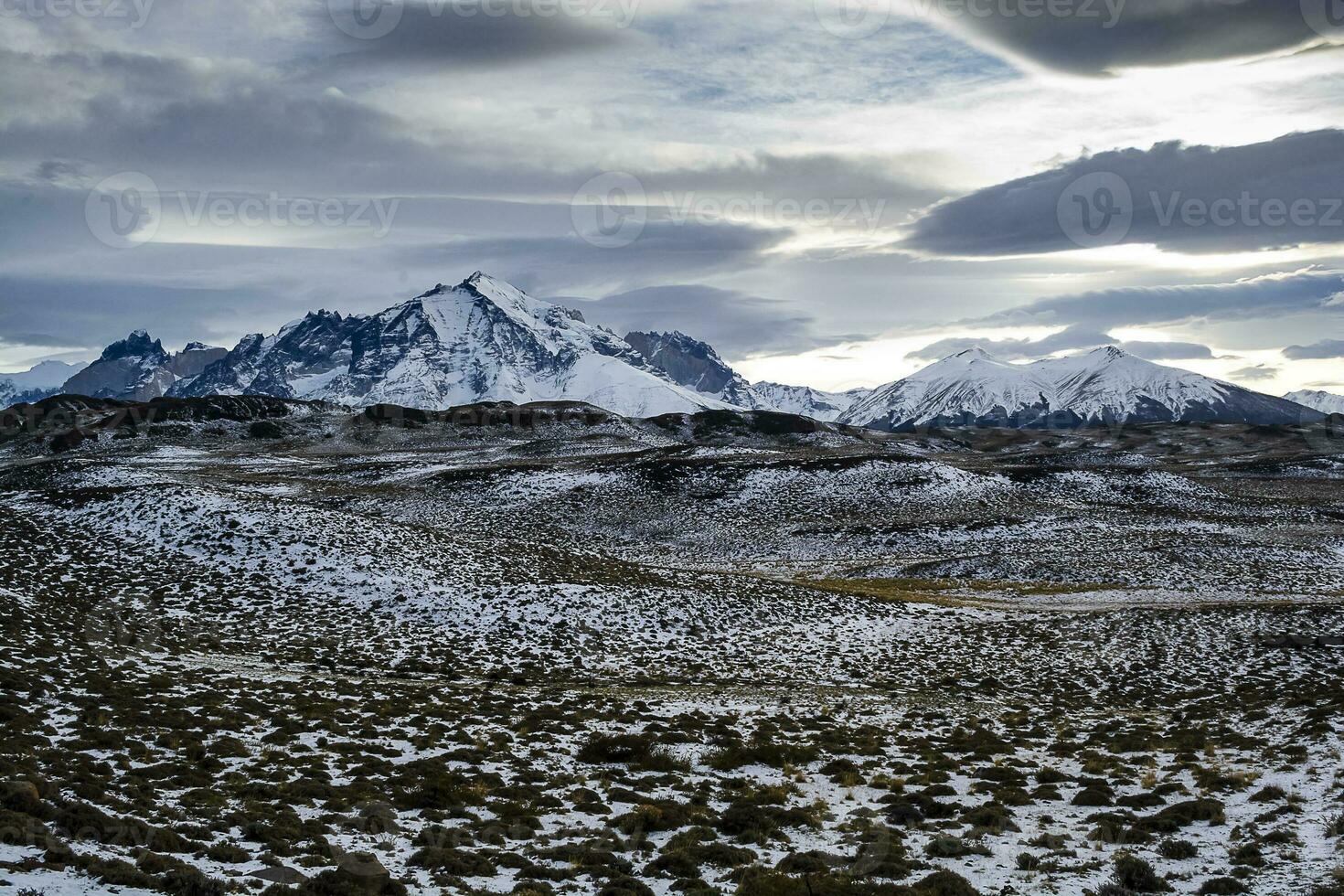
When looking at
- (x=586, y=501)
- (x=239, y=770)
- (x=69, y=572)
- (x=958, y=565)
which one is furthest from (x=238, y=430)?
(x=239, y=770)

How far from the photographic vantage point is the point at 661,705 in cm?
2344

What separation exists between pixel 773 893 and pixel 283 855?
6790 mm

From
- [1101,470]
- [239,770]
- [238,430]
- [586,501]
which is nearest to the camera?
[239,770]

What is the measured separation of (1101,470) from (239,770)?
86704 mm

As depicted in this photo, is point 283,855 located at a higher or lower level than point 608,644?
higher

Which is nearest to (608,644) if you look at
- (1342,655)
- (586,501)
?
(1342,655)

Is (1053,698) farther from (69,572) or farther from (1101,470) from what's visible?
(1101,470)

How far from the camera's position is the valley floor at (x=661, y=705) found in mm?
12031

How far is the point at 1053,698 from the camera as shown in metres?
26.4

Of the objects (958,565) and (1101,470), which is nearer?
(958,565)

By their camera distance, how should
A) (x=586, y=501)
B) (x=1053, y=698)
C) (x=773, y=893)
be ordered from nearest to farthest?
1. (x=773, y=893)
2. (x=1053, y=698)
3. (x=586, y=501)

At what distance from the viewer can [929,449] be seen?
16175cm

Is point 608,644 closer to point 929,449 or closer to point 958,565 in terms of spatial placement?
point 958,565

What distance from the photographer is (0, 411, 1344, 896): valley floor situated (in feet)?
39.5
